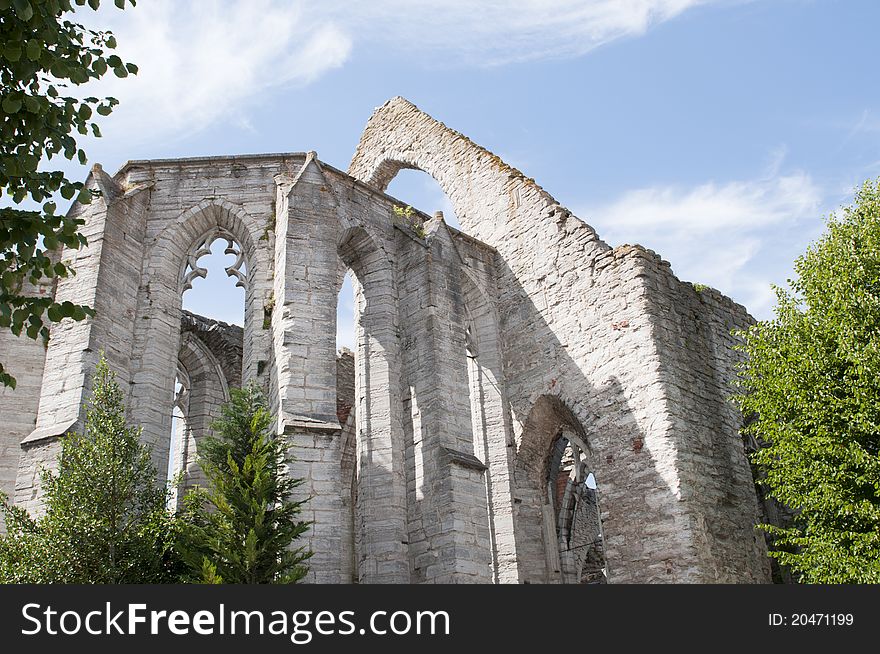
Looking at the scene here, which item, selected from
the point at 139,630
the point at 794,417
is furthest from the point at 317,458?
the point at 794,417

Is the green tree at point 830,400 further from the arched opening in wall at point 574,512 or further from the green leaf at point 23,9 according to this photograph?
the green leaf at point 23,9

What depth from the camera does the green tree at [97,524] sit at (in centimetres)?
785

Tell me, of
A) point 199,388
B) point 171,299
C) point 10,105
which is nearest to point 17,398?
point 171,299

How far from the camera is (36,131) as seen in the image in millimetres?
5375

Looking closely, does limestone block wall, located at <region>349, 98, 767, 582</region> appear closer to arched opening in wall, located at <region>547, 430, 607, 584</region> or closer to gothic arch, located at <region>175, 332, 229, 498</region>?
arched opening in wall, located at <region>547, 430, 607, 584</region>

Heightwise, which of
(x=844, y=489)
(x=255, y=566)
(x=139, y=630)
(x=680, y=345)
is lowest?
(x=139, y=630)

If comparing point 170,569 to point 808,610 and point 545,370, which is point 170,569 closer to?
point 808,610

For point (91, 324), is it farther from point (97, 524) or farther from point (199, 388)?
point (199, 388)

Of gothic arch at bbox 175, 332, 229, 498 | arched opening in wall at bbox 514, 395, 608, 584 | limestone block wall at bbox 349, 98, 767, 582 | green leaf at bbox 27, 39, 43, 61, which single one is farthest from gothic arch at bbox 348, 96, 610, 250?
green leaf at bbox 27, 39, 43, 61

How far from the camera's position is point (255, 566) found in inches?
296

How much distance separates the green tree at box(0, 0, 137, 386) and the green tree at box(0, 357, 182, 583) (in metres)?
2.97

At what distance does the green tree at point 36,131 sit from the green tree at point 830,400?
7673 mm

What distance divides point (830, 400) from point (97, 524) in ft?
25.4

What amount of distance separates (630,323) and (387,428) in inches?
148
